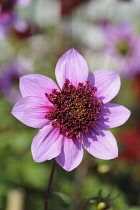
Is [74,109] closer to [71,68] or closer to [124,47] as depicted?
[71,68]

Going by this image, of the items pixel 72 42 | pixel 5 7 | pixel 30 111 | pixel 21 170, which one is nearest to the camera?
pixel 30 111

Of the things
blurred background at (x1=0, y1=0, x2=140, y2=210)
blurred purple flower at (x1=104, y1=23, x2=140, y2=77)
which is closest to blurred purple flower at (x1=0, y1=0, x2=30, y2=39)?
blurred background at (x1=0, y1=0, x2=140, y2=210)

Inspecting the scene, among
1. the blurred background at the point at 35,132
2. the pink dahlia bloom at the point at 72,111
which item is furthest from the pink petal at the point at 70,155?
the blurred background at the point at 35,132

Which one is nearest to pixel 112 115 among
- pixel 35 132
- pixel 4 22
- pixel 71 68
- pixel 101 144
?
pixel 101 144

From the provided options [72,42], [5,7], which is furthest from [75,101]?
[72,42]

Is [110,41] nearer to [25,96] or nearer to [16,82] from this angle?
[16,82]

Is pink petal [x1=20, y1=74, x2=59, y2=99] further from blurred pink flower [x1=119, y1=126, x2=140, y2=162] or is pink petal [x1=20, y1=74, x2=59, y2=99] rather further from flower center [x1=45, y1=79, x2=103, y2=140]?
blurred pink flower [x1=119, y1=126, x2=140, y2=162]

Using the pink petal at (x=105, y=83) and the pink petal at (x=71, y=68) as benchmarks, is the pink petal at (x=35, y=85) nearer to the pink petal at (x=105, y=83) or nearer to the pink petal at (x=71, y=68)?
the pink petal at (x=71, y=68)
